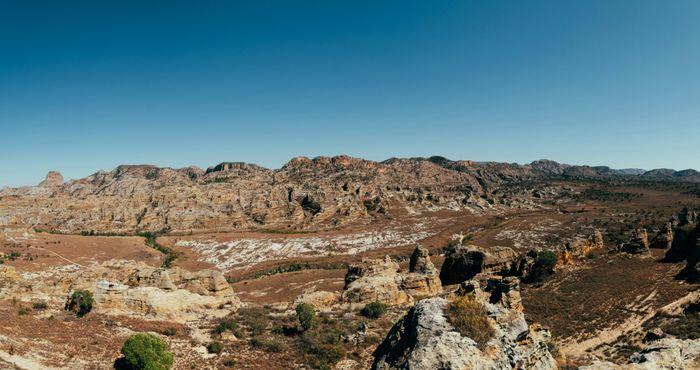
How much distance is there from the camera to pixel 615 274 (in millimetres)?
37906

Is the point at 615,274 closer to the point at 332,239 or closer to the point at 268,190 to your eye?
the point at 332,239

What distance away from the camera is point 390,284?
1426 inches

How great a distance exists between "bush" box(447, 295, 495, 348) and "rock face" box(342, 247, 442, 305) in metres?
23.3

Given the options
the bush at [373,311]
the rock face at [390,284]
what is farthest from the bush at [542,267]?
the bush at [373,311]

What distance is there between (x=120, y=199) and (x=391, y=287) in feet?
534

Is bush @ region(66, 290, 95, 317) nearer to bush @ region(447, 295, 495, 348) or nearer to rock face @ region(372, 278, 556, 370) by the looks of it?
rock face @ region(372, 278, 556, 370)

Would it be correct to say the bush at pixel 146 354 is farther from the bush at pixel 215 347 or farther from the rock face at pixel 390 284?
the rock face at pixel 390 284

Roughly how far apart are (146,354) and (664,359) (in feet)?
68.5

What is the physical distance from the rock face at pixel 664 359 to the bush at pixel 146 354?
1805cm

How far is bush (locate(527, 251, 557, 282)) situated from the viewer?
40.7m

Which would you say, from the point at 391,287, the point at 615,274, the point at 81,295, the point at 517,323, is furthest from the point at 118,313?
the point at 615,274

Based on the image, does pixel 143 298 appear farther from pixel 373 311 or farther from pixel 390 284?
pixel 390 284

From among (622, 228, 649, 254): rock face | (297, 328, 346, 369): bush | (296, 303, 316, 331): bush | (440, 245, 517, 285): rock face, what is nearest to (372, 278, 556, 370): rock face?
(297, 328, 346, 369): bush

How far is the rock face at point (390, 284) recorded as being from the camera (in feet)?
112
